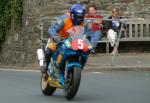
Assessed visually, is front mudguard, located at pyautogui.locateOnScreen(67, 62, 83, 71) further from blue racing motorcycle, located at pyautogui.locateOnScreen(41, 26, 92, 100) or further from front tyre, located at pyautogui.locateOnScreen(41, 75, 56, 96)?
front tyre, located at pyautogui.locateOnScreen(41, 75, 56, 96)

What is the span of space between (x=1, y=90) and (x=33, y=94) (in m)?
1.00

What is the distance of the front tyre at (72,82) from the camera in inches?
448

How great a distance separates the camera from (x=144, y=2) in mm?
23734

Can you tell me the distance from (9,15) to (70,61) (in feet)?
47.7

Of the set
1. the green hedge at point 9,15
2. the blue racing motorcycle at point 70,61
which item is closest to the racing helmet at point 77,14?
the blue racing motorcycle at point 70,61

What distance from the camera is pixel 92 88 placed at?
14289 millimetres

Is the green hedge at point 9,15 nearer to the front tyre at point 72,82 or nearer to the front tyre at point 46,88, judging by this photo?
the front tyre at point 46,88

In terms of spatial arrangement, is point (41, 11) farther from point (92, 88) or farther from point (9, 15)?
point (92, 88)

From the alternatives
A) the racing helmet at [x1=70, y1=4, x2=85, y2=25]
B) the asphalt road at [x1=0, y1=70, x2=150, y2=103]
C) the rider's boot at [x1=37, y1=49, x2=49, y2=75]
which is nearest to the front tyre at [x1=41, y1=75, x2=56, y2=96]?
the asphalt road at [x1=0, y1=70, x2=150, y2=103]

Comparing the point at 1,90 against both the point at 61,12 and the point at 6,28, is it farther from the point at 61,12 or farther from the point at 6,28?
the point at 6,28

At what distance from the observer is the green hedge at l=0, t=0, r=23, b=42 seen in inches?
995

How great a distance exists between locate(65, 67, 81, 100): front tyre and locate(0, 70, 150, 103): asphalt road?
0.68 ft

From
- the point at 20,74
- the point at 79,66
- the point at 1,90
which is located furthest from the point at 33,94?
the point at 20,74

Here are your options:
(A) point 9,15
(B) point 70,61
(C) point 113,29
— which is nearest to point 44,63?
(B) point 70,61
